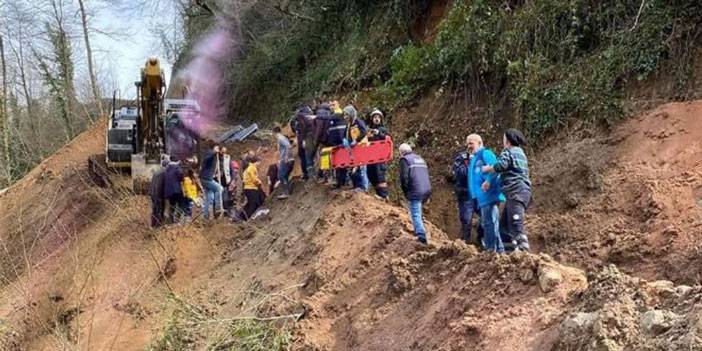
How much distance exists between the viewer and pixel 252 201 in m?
14.1

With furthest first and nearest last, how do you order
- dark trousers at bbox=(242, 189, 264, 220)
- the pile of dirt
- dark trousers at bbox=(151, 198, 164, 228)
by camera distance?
dark trousers at bbox=(151, 198, 164, 228) → dark trousers at bbox=(242, 189, 264, 220) → the pile of dirt

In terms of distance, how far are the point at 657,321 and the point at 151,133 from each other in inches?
584

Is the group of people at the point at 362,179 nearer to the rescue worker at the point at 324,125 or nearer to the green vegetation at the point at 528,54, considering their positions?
the rescue worker at the point at 324,125

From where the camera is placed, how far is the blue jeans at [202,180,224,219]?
1387 centimetres

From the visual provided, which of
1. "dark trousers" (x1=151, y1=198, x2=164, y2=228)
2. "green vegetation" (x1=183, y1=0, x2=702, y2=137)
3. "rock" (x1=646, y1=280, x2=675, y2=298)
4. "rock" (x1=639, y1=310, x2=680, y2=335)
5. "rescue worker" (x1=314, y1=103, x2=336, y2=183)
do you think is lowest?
"dark trousers" (x1=151, y1=198, x2=164, y2=228)

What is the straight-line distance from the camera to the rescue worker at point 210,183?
13648 mm

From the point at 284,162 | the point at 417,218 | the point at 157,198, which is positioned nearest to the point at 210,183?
the point at 157,198

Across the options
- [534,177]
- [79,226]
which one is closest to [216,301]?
[534,177]

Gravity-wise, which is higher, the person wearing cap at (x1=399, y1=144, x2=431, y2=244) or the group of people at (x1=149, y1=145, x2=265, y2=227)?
the person wearing cap at (x1=399, y1=144, x2=431, y2=244)

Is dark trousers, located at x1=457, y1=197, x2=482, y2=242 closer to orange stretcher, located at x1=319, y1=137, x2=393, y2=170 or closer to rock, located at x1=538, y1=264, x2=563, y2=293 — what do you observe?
orange stretcher, located at x1=319, y1=137, x2=393, y2=170

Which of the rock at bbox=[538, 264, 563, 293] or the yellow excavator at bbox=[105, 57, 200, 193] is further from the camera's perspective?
the yellow excavator at bbox=[105, 57, 200, 193]

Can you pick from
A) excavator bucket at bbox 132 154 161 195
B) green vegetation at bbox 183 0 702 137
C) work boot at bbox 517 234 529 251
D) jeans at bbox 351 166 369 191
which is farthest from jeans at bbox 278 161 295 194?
work boot at bbox 517 234 529 251

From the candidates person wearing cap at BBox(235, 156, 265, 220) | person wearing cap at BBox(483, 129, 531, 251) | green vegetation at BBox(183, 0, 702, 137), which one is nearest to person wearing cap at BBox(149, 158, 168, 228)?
person wearing cap at BBox(235, 156, 265, 220)

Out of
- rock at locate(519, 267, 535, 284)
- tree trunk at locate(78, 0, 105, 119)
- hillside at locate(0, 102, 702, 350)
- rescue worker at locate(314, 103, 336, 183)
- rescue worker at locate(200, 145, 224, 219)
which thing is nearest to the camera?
hillside at locate(0, 102, 702, 350)
